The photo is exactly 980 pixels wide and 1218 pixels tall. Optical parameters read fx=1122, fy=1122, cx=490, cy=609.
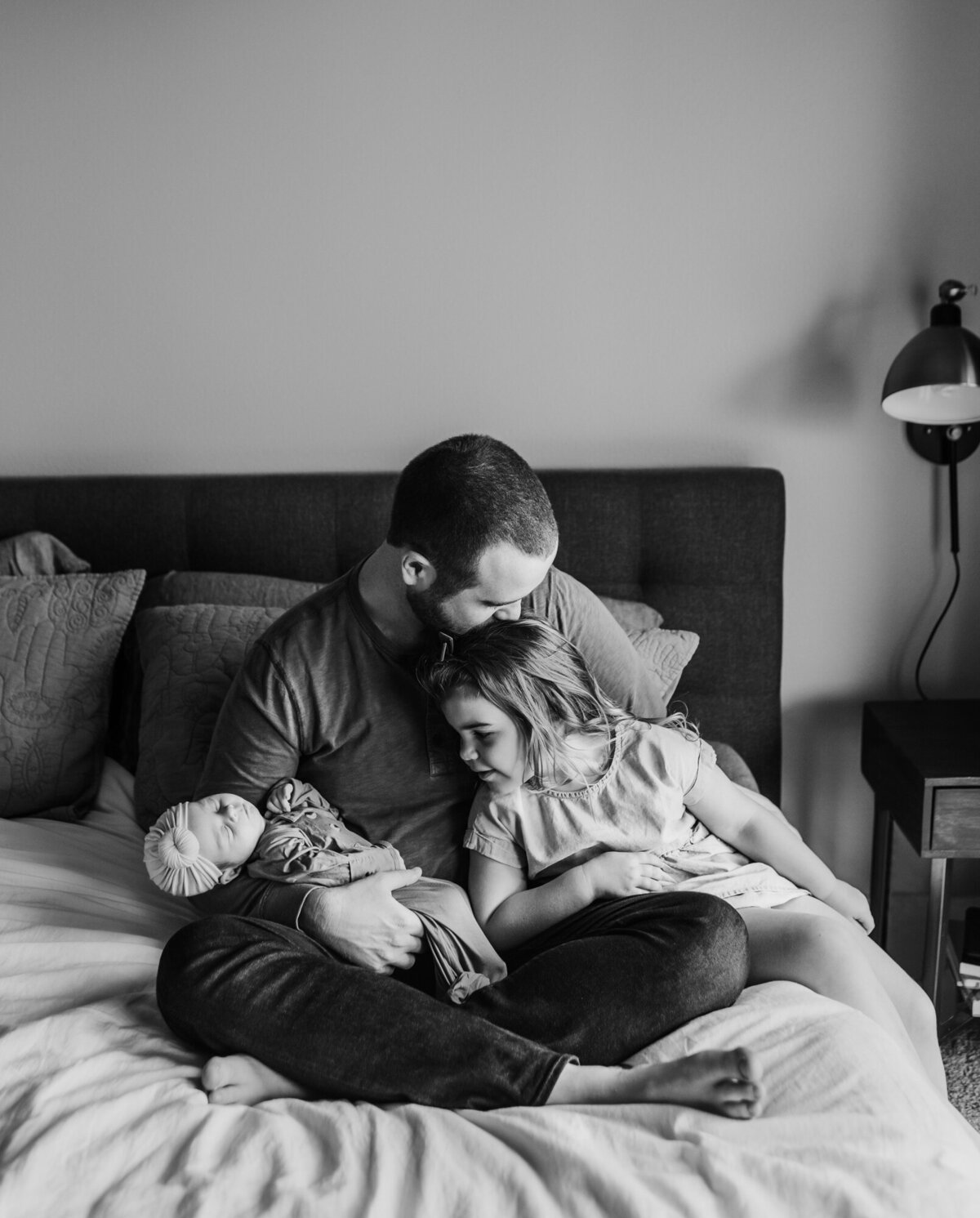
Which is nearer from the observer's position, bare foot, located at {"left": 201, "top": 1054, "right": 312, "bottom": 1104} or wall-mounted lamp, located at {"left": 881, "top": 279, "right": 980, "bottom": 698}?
bare foot, located at {"left": 201, "top": 1054, "right": 312, "bottom": 1104}

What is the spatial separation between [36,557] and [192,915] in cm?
87

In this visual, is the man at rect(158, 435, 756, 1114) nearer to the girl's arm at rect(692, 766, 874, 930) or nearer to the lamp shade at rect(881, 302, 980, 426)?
the girl's arm at rect(692, 766, 874, 930)

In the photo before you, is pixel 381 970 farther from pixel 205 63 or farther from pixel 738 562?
pixel 205 63

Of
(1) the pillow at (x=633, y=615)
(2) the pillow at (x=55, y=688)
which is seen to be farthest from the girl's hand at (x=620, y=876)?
(2) the pillow at (x=55, y=688)

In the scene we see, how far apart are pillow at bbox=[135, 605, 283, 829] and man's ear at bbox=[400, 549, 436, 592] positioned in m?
0.54

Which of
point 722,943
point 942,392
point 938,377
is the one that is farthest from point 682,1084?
point 942,392

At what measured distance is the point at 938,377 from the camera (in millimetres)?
1922

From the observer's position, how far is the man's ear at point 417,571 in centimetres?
144

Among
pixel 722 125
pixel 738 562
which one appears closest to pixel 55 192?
pixel 722 125

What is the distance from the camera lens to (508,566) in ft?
4.60

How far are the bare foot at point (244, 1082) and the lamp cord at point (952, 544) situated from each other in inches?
60.5

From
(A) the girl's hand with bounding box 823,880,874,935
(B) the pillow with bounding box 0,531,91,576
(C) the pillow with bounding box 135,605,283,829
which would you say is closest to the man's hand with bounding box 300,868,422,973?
(C) the pillow with bounding box 135,605,283,829

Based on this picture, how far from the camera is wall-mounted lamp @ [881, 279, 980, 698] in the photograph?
6.32ft

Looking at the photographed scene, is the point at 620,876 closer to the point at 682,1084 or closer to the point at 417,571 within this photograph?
the point at 682,1084
